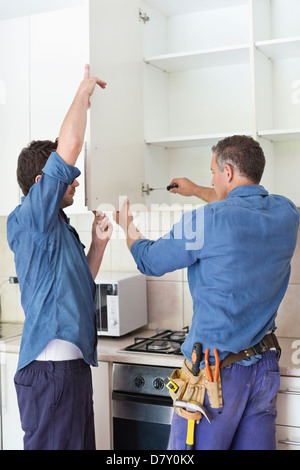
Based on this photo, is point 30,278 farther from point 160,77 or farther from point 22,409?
→ point 160,77

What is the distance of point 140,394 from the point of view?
2.36m

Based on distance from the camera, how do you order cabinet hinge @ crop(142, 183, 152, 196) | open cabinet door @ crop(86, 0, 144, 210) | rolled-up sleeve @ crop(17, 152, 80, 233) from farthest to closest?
cabinet hinge @ crop(142, 183, 152, 196)
open cabinet door @ crop(86, 0, 144, 210)
rolled-up sleeve @ crop(17, 152, 80, 233)

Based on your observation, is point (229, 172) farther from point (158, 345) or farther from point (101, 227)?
point (158, 345)

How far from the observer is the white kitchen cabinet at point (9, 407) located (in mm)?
2615

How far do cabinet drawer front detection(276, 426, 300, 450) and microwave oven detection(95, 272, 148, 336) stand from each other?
84 cm

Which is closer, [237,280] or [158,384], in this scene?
[237,280]

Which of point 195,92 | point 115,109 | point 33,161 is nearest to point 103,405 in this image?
point 33,161

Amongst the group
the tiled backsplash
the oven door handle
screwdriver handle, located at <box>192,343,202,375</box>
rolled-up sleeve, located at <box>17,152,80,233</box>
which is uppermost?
rolled-up sleeve, located at <box>17,152,80,233</box>

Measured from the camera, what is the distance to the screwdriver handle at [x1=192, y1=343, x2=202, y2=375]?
6.03 ft

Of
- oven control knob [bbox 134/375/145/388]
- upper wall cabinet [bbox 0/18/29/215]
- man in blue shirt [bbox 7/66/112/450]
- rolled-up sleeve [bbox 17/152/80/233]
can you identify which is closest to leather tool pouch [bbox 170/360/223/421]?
man in blue shirt [bbox 7/66/112/450]

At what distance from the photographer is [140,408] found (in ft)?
7.70

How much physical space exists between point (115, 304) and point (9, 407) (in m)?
0.67

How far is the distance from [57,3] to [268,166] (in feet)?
3.73

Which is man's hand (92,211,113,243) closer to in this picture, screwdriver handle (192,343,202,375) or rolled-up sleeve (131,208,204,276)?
rolled-up sleeve (131,208,204,276)
